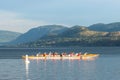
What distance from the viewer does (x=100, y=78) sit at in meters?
79.9

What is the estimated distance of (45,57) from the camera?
156 metres

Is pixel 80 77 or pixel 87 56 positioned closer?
pixel 80 77

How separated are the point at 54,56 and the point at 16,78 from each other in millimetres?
75041

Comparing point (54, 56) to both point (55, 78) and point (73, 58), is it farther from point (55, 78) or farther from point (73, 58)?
point (55, 78)

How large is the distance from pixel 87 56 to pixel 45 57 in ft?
48.0

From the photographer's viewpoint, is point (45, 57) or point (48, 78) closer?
point (48, 78)

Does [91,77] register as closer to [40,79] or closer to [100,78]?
[100,78]

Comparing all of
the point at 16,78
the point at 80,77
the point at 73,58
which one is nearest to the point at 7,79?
the point at 16,78

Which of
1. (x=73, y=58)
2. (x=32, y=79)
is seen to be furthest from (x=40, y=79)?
(x=73, y=58)

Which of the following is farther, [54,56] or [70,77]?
[54,56]

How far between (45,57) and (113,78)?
78.4 m

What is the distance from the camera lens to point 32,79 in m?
79.2

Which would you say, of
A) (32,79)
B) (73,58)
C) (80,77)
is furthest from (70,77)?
(73,58)

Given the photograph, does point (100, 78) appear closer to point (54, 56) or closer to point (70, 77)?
point (70, 77)
